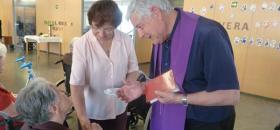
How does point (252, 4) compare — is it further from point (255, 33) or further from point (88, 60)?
point (88, 60)

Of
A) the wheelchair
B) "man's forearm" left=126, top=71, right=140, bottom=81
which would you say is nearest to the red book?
"man's forearm" left=126, top=71, right=140, bottom=81

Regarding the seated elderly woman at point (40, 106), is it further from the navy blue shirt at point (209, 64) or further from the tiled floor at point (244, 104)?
the tiled floor at point (244, 104)

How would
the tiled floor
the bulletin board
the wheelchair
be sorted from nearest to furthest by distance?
the wheelchair < the tiled floor < the bulletin board

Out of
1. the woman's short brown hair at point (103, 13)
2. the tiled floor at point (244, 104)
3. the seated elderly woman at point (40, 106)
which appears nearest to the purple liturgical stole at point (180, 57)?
the woman's short brown hair at point (103, 13)

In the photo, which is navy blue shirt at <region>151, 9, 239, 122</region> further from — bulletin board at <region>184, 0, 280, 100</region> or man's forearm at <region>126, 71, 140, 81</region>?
bulletin board at <region>184, 0, 280, 100</region>

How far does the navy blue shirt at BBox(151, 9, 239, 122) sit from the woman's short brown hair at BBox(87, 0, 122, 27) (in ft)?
1.37

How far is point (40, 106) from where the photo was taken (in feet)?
3.90

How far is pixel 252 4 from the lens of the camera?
15.6 ft

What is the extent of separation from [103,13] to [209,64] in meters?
0.66

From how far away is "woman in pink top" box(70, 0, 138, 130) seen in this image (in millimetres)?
1486

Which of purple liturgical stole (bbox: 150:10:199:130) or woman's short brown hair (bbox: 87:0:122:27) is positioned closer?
purple liturgical stole (bbox: 150:10:199:130)

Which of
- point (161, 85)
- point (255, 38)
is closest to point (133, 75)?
point (161, 85)

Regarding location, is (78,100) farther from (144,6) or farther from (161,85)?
(144,6)

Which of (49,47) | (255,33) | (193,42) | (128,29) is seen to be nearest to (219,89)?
(193,42)
